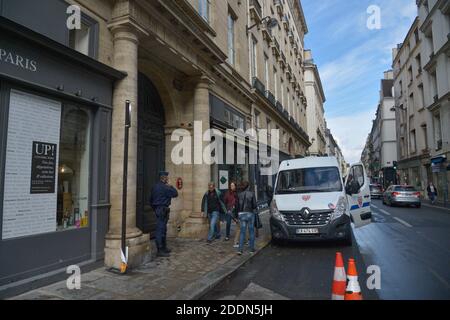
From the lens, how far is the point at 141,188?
353 inches

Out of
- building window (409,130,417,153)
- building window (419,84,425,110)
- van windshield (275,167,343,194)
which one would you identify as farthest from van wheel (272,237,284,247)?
building window (409,130,417,153)

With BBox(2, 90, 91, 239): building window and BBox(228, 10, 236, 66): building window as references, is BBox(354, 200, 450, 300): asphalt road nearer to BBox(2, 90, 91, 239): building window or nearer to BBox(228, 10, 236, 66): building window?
BBox(2, 90, 91, 239): building window

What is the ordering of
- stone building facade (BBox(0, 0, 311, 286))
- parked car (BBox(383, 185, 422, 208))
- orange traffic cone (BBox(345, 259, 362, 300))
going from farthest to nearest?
parked car (BBox(383, 185, 422, 208)) → stone building facade (BBox(0, 0, 311, 286)) → orange traffic cone (BBox(345, 259, 362, 300))

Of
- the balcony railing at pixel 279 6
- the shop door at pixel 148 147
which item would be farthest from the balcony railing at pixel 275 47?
the shop door at pixel 148 147

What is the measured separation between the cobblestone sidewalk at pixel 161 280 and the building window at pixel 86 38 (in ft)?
13.8

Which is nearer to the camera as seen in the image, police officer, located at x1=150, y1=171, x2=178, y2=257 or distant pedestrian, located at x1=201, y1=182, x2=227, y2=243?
police officer, located at x1=150, y1=171, x2=178, y2=257

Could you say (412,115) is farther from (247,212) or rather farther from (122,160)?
(122,160)

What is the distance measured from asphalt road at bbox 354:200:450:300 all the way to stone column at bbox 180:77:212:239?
15.4ft

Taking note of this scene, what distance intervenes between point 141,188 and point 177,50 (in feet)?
12.9

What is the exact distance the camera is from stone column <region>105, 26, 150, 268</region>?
6.23 meters

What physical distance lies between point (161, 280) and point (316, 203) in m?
→ 4.39

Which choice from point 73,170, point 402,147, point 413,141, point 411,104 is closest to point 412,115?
point 411,104
